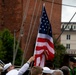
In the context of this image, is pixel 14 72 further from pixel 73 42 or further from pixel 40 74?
pixel 73 42

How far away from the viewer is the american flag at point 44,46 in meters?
9.02

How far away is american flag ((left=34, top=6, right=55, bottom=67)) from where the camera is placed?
29.6ft

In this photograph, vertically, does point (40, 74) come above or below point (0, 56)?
above

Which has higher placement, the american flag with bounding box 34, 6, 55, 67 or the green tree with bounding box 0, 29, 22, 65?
the american flag with bounding box 34, 6, 55, 67

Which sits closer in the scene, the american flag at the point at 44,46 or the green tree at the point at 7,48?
the american flag at the point at 44,46

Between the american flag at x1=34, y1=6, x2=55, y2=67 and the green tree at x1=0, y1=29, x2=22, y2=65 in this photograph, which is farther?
the green tree at x1=0, y1=29, x2=22, y2=65

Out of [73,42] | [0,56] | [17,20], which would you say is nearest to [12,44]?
[0,56]

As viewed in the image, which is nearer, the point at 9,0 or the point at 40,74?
the point at 40,74

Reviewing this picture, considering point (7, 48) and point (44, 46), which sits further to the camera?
point (7, 48)

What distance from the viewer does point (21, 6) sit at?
57594 mm

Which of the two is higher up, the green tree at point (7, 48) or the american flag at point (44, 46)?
the american flag at point (44, 46)

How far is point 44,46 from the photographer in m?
9.17

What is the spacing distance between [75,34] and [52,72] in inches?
3564

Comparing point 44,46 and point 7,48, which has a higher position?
point 44,46
